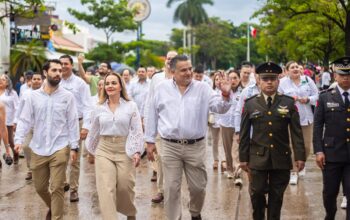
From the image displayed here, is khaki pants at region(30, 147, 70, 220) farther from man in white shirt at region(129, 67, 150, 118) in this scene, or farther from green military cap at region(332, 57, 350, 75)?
man in white shirt at region(129, 67, 150, 118)

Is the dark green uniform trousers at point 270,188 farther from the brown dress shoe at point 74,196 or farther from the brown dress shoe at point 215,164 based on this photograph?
the brown dress shoe at point 215,164

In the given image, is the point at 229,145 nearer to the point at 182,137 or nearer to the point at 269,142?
the point at 182,137

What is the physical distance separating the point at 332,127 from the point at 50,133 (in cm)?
337

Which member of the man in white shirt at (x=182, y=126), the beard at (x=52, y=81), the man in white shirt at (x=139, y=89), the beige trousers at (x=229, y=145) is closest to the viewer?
the man in white shirt at (x=182, y=126)

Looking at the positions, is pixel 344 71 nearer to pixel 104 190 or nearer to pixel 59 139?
pixel 104 190

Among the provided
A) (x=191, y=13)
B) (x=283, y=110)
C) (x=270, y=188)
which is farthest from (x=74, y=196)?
(x=191, y=13)

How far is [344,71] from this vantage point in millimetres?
7078

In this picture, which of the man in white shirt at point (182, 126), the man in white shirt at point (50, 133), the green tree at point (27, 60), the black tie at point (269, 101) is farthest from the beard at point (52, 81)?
the green tree at point (27, 60)

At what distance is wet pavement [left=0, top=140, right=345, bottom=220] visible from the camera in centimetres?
838

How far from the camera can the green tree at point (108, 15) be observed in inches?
1540

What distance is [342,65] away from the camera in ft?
23.1

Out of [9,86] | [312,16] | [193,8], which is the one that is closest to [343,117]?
[9,86]

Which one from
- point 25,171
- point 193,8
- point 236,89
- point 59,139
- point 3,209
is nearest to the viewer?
point 59,139

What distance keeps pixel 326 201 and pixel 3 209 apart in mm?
4548
